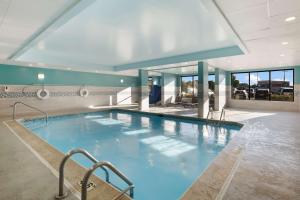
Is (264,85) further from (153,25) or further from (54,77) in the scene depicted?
(54,77)

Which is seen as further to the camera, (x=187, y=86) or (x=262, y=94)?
(x=187, y=86)

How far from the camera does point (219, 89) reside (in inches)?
383

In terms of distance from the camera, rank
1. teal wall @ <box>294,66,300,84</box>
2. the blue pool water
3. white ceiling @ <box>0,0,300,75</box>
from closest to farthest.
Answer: white ceiling @ <box>0,0,300,75</box>, the blue pool water, teal wall @ <box>294,66,300,84</box>

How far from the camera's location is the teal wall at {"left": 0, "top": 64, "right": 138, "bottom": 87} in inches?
302

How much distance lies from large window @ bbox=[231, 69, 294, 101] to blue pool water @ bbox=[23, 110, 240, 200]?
565cm

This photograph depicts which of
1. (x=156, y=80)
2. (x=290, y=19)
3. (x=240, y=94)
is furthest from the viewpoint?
(x=156, y=80)

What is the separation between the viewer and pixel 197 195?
1.71 meters

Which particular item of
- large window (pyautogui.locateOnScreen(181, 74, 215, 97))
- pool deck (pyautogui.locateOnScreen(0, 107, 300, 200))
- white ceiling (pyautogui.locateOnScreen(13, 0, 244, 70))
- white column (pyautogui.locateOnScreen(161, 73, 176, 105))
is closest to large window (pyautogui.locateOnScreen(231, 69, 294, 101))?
large window (pyautogui.locateOnScreen(181, 74, 215, 97))

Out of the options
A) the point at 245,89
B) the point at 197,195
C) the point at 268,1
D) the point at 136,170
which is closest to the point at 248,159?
the point at 197,195

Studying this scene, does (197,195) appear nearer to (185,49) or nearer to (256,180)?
(256,180)

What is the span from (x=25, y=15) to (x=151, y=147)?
12.0 ft

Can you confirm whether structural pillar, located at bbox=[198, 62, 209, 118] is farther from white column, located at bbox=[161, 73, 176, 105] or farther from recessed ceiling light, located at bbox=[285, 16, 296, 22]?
white column, located at bbox=[161, 73, 176, 105]

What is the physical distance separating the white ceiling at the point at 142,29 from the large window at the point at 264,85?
593 centimetres

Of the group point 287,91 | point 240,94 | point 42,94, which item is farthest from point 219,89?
point 42,94
